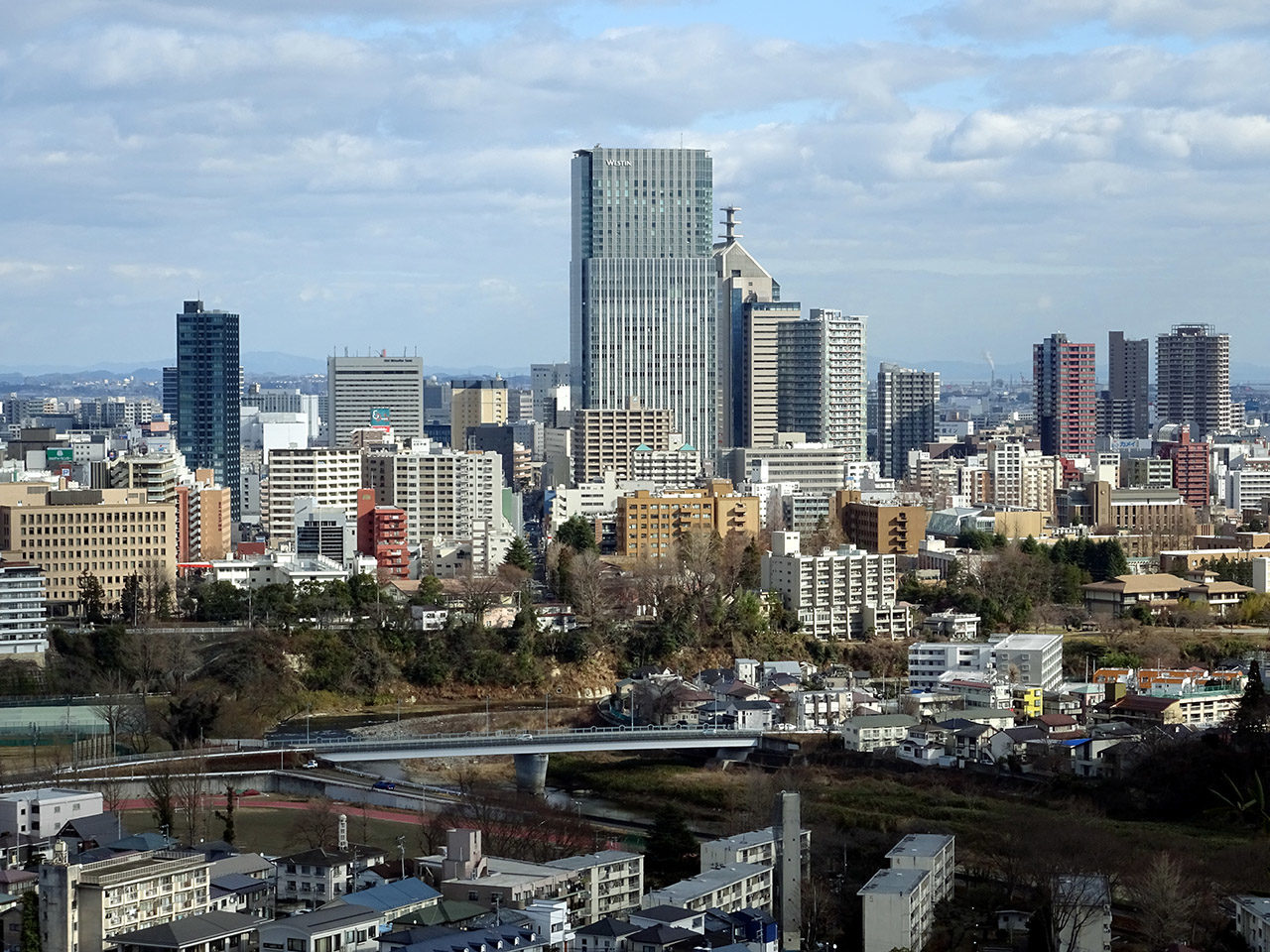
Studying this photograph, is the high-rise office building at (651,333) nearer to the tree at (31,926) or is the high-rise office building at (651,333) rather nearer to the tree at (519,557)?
the tree at (519,557)

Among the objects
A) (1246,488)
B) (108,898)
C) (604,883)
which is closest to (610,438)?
(1246,488)

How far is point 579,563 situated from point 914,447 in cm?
3405

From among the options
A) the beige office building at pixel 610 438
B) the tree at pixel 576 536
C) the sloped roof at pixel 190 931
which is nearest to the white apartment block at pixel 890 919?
the sloped roof at pixel 190 931

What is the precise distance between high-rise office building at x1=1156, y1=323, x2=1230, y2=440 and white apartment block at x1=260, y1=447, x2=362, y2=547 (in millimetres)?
39102

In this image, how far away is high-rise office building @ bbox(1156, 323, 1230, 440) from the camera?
73625mm

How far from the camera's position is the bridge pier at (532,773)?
24.0 m

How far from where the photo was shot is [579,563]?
3375 centimetres

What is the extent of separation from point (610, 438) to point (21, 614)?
76.3 ft

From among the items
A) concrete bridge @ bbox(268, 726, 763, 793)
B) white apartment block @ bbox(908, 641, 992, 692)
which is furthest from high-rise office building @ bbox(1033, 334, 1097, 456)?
concrete bridge @ bbox(268, 726, 763, 793)

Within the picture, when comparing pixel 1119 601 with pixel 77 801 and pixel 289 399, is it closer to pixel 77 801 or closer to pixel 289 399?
pixel 77 801

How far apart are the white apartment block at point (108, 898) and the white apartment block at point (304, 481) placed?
25.3 m

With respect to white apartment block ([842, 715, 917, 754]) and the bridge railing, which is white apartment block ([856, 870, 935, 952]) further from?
white apartment block ([842, 715, 917, 754])

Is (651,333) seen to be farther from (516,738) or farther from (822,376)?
(516,738)

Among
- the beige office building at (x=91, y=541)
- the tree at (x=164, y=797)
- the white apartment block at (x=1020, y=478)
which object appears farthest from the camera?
the white apartment block at (x=1020, y=478)
